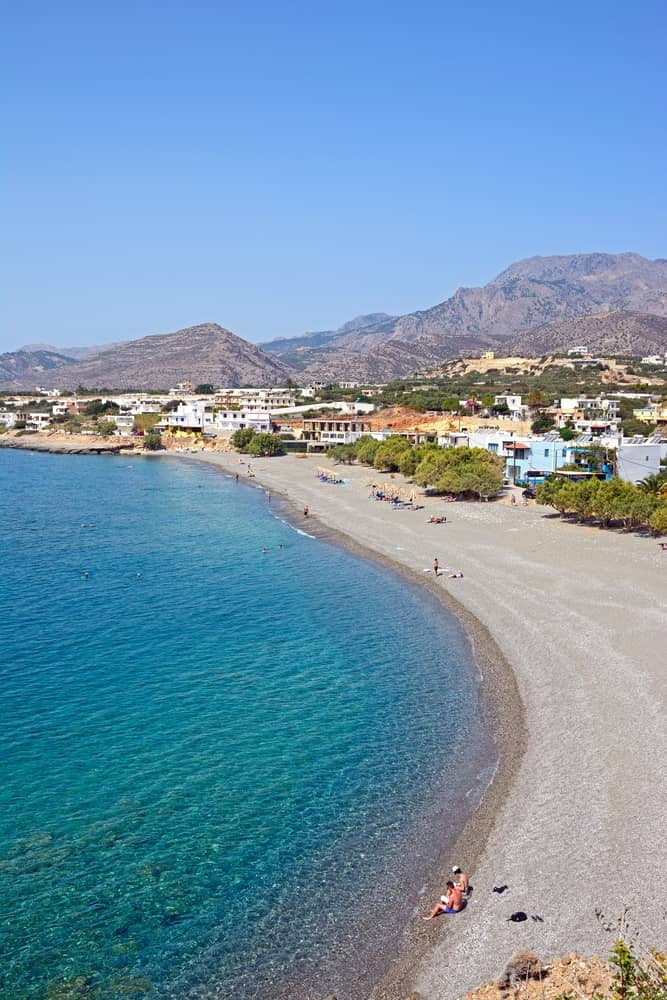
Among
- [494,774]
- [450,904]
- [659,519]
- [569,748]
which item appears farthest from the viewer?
[659,519]

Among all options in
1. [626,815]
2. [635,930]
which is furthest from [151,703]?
[635,930]

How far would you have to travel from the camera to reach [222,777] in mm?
20000

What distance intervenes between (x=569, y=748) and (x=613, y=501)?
2672 centimetres

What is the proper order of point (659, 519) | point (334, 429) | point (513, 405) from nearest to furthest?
point (659, 519) < point (513, 405) < point (334, 429)

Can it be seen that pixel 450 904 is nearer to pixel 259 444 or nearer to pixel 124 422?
pixel 259 444

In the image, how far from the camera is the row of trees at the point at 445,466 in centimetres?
5825

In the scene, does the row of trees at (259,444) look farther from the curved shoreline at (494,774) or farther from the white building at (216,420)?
the curved shoreline at (494,774)

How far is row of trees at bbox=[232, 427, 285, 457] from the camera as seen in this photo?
10269 cm

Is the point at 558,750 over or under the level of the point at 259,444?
under

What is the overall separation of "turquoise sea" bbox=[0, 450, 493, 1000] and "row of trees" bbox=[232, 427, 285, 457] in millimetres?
63381

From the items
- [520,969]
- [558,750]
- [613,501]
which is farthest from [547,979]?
[613,501]

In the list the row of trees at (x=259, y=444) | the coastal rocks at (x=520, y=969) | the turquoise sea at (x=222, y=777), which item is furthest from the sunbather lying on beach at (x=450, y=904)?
the row of trees at (x=259, y=444)

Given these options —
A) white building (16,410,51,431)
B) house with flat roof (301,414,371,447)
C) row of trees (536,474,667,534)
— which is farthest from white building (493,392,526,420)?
white building (16,410,51,431)

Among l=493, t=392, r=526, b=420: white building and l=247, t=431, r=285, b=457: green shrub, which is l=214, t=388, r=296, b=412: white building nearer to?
l=247, t=431, r=285, b=457: green shrub
